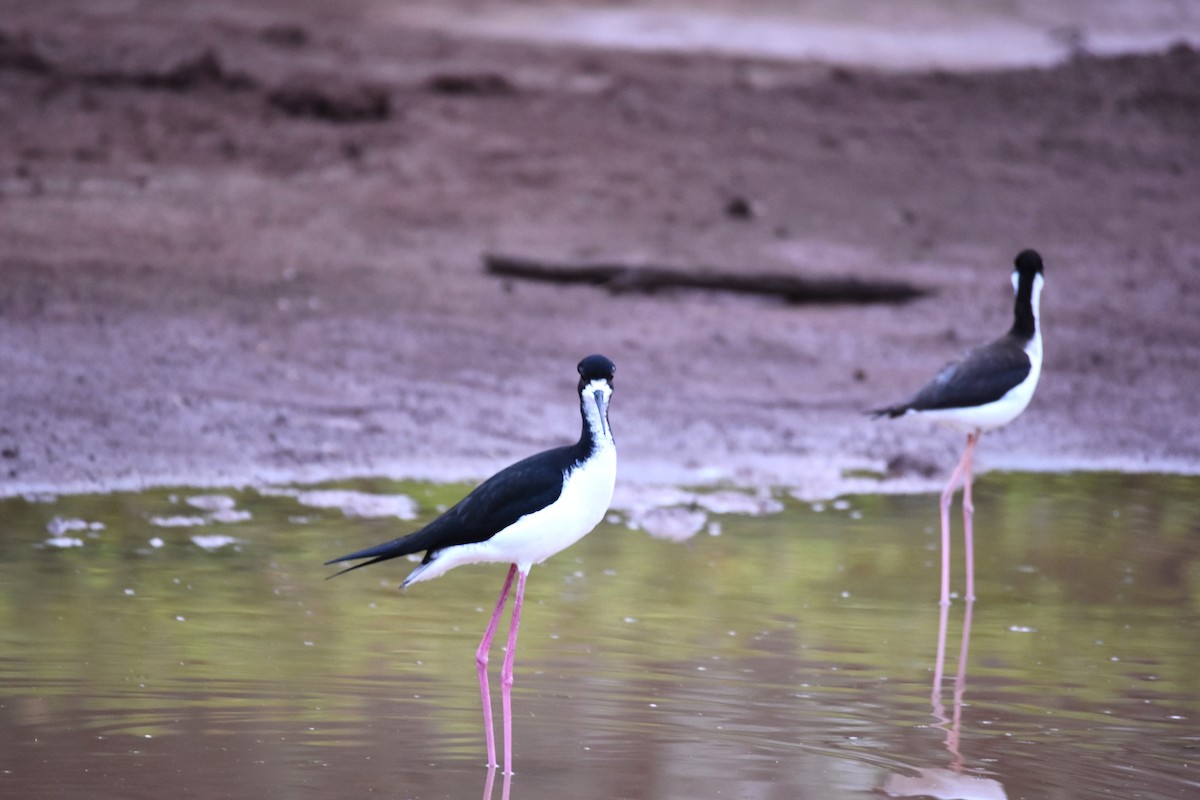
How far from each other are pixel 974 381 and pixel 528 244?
5.88 m

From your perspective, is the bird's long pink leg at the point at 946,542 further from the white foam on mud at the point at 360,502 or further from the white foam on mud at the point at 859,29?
the white foam on mud at the point at 859,29

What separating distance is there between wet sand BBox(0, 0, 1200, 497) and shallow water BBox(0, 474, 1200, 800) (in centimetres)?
104

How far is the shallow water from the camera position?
4500mm

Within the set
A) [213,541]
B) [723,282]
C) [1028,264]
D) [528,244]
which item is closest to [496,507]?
[213,541]

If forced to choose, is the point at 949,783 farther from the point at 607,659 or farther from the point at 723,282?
the point at 723,282

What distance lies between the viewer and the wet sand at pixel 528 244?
868 centimetres

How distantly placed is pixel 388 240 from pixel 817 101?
521 centimetres

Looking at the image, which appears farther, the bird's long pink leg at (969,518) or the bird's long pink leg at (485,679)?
the bird's long pink leg at (969,518)

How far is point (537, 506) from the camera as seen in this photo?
4.87 m

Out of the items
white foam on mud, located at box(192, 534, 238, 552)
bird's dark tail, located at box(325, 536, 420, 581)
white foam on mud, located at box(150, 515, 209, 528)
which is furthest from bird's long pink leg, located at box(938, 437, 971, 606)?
white foam on mud, located at box(150, 515, 209, 528)

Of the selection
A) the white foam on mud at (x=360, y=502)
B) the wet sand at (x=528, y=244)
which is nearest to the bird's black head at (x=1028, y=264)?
the wet sand at (x=528, y=244)

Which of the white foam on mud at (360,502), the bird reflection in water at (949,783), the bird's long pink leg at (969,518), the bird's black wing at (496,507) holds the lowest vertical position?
the white foam on mud at (360,502)

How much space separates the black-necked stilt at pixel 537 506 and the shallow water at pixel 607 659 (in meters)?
0.42

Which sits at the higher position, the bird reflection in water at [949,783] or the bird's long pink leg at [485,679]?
the bird reflection in water at [949,783]
